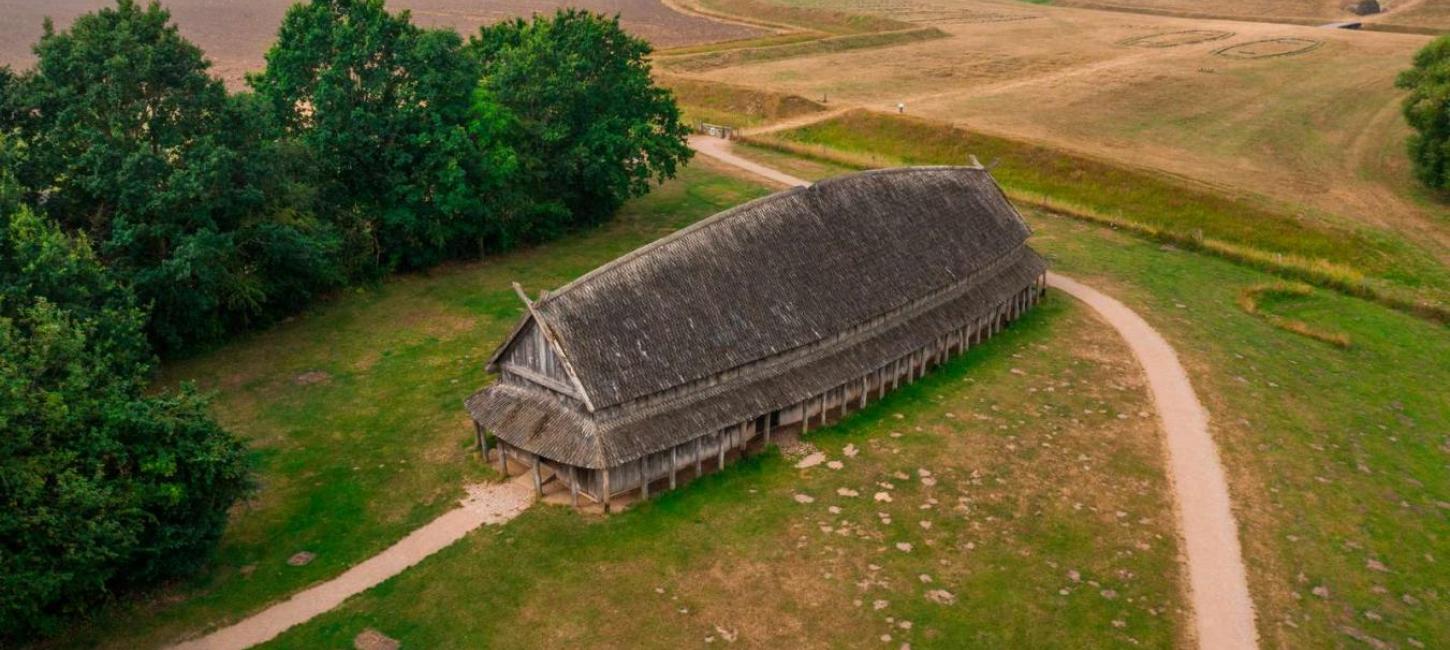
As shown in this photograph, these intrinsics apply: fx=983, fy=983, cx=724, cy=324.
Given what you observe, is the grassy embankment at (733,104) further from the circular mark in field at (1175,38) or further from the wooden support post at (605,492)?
the wooden support post at (605,492)

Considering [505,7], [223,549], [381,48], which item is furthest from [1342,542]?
[505,7]

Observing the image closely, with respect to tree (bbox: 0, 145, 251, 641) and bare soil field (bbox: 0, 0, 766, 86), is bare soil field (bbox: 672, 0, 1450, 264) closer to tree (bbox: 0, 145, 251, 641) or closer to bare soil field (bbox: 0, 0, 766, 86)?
bare soil field (bbox: 0, 0, 766, 86)

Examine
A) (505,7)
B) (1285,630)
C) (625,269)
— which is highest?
(505,7)

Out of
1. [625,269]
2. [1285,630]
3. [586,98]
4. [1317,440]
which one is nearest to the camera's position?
[1285,630]

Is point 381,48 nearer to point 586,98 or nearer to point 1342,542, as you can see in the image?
point 586,98

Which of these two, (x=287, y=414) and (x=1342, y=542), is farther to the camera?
(x=287, y=414)
